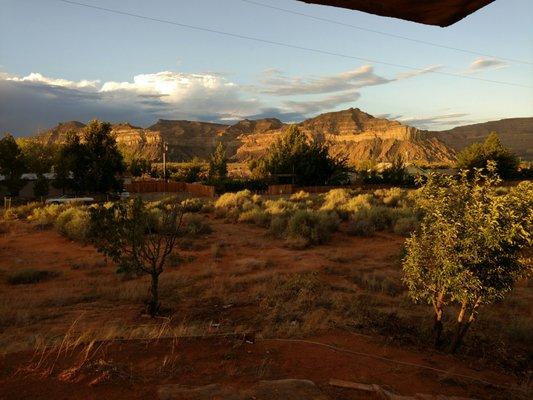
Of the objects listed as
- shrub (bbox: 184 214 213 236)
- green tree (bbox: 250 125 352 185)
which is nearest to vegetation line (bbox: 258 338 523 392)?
shrub (bbox: 184 214 213 236)

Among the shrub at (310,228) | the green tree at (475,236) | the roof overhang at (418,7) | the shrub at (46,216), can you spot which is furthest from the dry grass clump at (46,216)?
the roof overhang at (418,7)

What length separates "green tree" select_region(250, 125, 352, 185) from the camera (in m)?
50.5

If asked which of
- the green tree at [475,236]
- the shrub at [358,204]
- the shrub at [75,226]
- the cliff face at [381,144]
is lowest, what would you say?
the shrub at [75,226]

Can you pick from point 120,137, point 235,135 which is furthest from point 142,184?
point 235,135

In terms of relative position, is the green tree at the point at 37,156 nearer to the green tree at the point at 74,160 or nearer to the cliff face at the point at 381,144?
the green tree at the point at 74,160

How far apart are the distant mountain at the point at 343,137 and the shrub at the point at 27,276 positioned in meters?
103

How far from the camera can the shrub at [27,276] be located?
45.9ft

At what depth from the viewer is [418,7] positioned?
1.74 meters

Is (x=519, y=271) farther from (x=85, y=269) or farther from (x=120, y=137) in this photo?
(x=120, y=137)

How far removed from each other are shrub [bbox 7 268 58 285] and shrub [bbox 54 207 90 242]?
19.5ft

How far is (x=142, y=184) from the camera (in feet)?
174

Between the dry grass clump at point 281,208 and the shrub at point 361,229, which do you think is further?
the dry grass clump at point 281,208

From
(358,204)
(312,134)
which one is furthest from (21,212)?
(312,134)

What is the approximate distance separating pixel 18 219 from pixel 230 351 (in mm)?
25710
